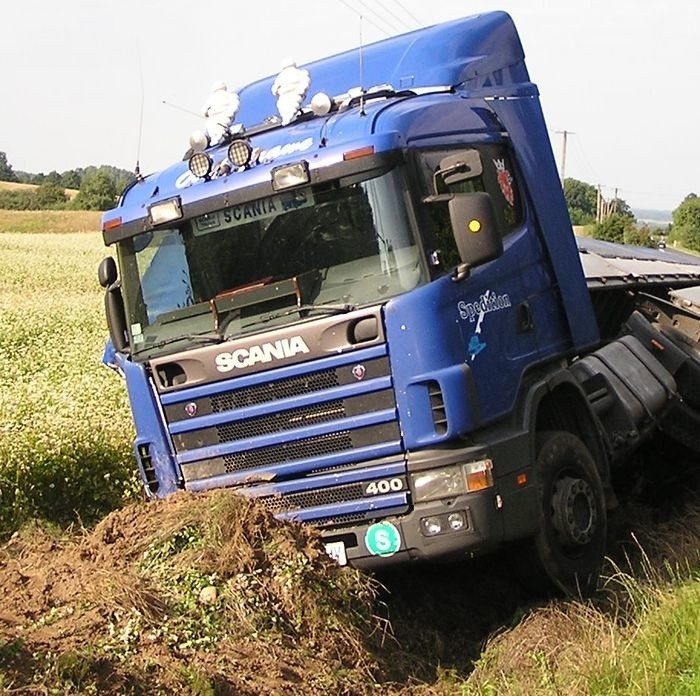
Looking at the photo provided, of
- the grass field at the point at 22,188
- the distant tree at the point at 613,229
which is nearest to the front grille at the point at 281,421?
the distant tree at the point at 613,229

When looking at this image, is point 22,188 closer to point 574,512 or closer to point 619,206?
point 619,206

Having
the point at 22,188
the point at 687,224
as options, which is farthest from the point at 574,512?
the point at 687,224

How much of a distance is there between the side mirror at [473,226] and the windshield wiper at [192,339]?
1391 mm

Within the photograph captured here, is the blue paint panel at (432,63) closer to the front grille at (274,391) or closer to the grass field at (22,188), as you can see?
the front grille at (274,391)

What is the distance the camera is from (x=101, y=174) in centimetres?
6606

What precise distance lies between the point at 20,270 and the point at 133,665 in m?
26.2

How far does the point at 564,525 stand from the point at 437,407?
130 cm

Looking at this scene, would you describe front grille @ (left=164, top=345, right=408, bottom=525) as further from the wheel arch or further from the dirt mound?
the wheel arch

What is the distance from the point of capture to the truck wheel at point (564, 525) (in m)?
6.46

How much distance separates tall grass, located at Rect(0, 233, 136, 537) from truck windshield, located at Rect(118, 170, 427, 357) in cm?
278

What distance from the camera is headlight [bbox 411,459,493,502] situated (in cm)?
587

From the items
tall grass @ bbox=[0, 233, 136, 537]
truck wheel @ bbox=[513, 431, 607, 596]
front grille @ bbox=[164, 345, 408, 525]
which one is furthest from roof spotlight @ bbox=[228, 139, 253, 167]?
tall grass @ bbox=[0, 233, 136, 537]

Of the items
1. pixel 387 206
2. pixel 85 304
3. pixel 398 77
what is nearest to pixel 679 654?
pixel 387 206

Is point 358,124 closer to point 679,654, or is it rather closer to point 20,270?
point 679,654
